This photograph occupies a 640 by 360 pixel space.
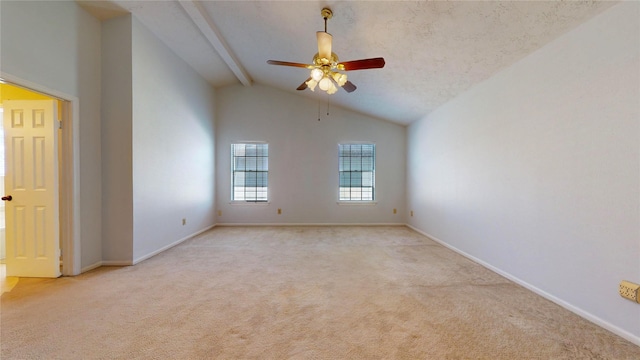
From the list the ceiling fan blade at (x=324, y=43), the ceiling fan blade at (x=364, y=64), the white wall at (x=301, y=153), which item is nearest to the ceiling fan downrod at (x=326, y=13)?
the ceiling fan blade at (x=324, y=43)

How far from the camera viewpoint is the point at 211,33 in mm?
3492

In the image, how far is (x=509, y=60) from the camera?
270cm

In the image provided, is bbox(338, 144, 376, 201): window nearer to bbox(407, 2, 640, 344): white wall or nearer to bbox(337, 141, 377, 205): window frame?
bbox(337, 141, 377, 205): window frame

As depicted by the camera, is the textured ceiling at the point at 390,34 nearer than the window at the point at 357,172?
Yes

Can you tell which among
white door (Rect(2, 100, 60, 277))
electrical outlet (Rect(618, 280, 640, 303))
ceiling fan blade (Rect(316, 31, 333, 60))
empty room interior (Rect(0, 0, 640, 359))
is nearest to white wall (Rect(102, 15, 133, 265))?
empty room interior (Rect(0, 0, 640, 359))

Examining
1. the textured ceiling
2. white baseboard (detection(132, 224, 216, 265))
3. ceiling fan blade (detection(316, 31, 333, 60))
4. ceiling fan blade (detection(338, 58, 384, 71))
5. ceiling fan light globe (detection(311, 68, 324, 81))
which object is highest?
the textured ceiling

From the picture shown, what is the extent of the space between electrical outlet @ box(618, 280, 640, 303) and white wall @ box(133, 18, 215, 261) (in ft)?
16.3

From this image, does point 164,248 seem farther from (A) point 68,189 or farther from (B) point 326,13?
(B) point 326,13

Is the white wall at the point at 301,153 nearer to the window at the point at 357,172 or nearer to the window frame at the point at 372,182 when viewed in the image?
the window frame at the point at 372,182

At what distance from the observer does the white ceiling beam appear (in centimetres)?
295

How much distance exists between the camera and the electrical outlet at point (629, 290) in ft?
5.49

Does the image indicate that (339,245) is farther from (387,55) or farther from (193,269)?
(387,55)

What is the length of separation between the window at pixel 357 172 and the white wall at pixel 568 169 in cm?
278

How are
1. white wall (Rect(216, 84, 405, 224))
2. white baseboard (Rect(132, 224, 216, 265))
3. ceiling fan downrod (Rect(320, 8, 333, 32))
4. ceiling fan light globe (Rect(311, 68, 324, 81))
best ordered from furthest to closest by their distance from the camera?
1. white wall (Rect(216, 84, 405, 224))
2. white baseboard (Rect(132, 224, 216, 265))
3. ceiling fan downrod (Rect(320, 8, 333, 32))
4. ceiling fan light globe (Rect(311, 68, 324, 81))
